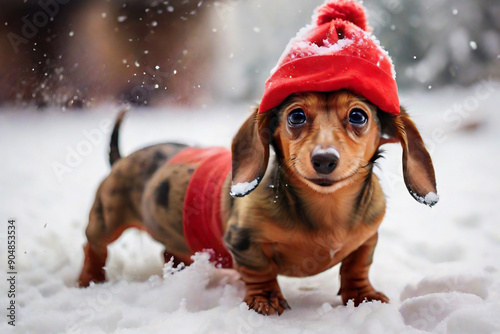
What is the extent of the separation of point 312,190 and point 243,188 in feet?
0.58

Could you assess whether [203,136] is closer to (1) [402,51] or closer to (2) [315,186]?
(1) [402,51]

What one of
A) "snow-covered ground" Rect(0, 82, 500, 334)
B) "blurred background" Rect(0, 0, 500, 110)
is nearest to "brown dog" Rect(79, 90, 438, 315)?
"snow-covered ground" Rect(0, 82, 500, 334)

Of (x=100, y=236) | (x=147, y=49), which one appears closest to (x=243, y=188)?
(x=100, y=236)

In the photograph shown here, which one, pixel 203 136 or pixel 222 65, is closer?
pixel 222 65

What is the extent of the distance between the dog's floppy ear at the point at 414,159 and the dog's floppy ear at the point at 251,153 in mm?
307

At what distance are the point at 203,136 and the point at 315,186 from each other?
1.85m

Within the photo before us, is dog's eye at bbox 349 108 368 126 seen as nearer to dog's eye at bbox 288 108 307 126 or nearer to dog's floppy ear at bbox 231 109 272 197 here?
dog's eye at bbox 288 108 307 126

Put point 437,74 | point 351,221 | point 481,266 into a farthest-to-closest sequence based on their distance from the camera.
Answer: point 437,74 → point 481,266 → point 351,221

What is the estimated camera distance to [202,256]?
1475 mm

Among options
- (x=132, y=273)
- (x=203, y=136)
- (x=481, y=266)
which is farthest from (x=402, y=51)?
(x=132, y=273)

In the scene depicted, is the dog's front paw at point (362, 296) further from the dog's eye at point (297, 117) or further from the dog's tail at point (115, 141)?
the dog's tail at point (115, 141)

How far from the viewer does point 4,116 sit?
7.74ft

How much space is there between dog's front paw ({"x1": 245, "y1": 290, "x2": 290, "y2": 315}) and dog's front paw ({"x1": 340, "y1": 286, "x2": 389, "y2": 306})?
18 cm

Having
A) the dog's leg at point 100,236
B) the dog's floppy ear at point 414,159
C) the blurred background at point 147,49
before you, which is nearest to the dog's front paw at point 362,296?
the dog's floppy ear at point 414,159
